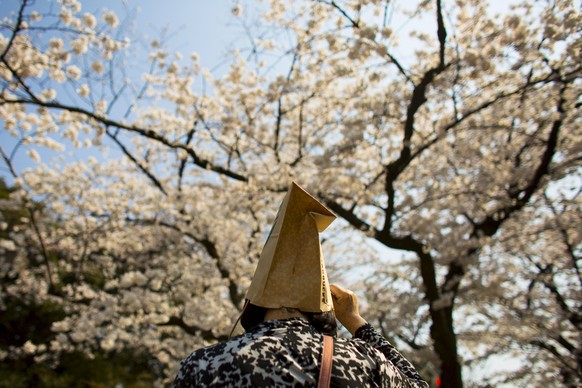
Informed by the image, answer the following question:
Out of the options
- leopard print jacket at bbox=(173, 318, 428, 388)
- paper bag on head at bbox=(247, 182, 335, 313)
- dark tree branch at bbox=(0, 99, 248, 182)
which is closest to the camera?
leopard print jacket at bbox=(173, 318, 428, 388)

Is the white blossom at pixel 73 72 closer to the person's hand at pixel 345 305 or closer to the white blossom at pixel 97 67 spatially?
the white blossom at pixel 97 67

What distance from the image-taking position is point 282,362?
47.8 inches

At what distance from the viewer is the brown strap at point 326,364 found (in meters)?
1.19

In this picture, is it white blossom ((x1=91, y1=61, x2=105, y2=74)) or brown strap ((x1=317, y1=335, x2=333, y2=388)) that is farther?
white blossom ((x1=91, y1=61, x2=105, y2=74))

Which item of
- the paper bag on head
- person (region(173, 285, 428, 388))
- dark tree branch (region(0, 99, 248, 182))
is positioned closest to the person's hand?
the paper bag on head

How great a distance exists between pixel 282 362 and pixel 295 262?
1.27 ft

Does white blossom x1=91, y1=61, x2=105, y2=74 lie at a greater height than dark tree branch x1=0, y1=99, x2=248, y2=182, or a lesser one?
greater

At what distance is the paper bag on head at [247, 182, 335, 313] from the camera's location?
1454 mm

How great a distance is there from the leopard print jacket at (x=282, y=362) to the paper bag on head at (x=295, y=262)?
0.09 meters

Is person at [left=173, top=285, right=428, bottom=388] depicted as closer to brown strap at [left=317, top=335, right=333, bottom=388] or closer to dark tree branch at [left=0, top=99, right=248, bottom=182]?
brown strap at [left=317, top=335, right=333, bottom=388]

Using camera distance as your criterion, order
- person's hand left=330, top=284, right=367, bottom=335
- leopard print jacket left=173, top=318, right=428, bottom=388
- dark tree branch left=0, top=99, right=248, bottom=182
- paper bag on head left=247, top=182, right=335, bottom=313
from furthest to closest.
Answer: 1. dark tree branch left=0, top=99, right=248, bottom=182
2. person's hand left=330, top=284, right=367, bottom=335
3. paper bag on head left=247, top=182, right=335, bottom=313
4. leopard print jacket left=173, top=318, right=428, bottom=388

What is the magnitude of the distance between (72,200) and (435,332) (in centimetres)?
929

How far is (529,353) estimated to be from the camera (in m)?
9.08

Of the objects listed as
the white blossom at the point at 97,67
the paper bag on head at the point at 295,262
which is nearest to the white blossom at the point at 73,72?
the white blossom at the point at 97,67
